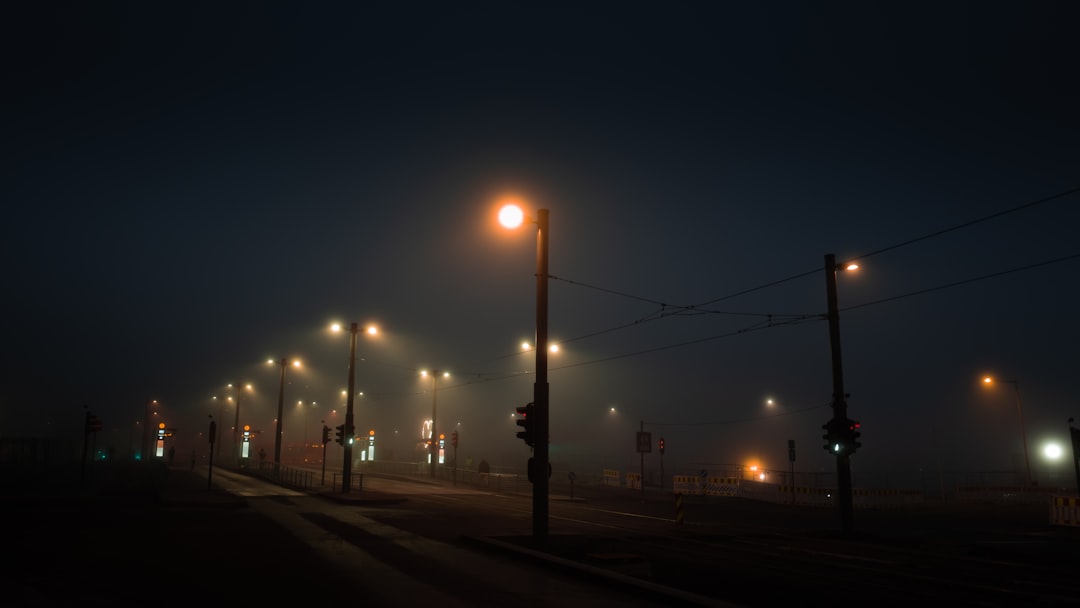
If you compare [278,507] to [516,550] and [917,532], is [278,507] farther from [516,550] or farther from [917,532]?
[917,532]

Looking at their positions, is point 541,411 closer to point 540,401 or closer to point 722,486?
point 540,401

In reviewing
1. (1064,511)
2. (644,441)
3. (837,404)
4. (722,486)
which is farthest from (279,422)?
(1064,511)

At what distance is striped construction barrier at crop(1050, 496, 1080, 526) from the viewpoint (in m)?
26.3

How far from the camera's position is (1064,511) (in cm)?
2686

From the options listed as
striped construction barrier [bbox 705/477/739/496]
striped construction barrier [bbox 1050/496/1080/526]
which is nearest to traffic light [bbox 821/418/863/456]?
striped construction barrier [bbox 1050/496/1080/526]

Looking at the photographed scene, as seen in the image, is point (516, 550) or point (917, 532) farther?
point (917, 532)

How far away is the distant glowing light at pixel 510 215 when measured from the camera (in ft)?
54.8

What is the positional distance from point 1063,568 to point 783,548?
18.8 feet

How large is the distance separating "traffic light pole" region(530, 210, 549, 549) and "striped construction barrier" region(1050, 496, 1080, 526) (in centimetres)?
1961

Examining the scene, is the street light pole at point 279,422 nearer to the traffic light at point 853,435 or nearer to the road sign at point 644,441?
the road sign at point 644,441

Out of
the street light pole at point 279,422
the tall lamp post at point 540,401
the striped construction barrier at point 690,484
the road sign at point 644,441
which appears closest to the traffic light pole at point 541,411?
the tall lamp post at point 540,401

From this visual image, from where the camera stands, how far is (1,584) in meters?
11.3

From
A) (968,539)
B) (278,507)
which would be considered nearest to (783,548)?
(968,539)

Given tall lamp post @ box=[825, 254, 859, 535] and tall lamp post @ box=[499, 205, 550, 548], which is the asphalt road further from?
tall lamp post @ box=[825, 254, 859, 535]
